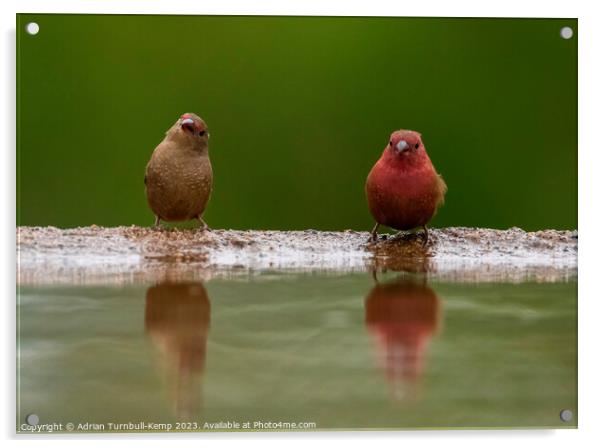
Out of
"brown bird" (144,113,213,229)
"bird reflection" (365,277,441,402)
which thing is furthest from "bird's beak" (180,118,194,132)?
"bird reflection" (365,277,441,402)

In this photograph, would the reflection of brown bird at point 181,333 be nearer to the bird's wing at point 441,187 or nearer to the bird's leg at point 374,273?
the bird's leg at point 374,273

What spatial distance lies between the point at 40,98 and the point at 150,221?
604mm

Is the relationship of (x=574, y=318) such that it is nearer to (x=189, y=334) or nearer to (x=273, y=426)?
(x=273, y=426)

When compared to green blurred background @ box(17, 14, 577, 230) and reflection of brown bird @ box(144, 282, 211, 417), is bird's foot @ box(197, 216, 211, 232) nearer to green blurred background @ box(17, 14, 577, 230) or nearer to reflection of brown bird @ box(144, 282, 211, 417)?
green blurred background @ box(17, 14, 577, 230)

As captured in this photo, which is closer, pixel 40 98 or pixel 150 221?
pixel 40 98

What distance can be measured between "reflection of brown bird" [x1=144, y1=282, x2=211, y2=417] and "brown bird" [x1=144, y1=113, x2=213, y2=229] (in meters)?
0.39

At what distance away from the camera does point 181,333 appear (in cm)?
313

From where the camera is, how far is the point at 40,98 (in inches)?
129

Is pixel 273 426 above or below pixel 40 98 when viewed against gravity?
below

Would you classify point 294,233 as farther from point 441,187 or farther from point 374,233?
point 441,187

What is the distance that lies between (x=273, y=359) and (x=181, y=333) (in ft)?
1.07

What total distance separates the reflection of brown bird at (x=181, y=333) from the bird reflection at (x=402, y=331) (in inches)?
22.8

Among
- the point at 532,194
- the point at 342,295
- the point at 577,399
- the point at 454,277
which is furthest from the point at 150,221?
the point at 577,399

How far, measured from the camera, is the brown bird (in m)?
3.46
